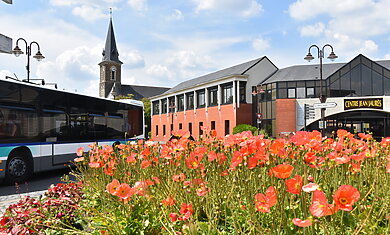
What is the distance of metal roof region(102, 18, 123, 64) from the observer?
86.3 m

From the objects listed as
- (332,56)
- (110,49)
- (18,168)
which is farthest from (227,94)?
(110,49)

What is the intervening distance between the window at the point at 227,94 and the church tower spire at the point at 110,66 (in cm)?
5435

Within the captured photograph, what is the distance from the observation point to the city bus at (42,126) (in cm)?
942

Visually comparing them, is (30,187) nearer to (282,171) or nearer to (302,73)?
(282,171)

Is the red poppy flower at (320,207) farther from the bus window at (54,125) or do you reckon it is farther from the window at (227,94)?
the window at (227,94)

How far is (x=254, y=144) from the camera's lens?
3.01 metres

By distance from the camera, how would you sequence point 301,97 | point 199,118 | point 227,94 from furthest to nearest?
point 199,118 → point 227,94 → point 301,97

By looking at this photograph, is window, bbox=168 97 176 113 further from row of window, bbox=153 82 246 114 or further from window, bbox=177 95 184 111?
window, bbox=177 95 184 111

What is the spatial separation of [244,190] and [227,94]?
1489 inches

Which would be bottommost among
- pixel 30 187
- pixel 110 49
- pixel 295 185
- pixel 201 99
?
pixel 30 187

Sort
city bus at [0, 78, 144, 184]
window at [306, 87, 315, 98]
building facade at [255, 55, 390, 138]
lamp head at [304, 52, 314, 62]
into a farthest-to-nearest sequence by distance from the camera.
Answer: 1. window at [306, 87, 315, 98]
2. building facade at [255, 55, 390, 138]
3. lamp head at [304, 52, 314, 62]
4. city bus at [0, 78, 144, 184]

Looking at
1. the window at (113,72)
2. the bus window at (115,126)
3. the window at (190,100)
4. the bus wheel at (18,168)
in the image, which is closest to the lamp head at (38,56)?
the bus window at (115,126)

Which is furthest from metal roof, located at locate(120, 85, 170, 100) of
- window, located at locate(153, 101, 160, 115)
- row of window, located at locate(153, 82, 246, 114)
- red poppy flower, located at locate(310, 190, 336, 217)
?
red poppy flower, located at locate(310, 190, 336, 217)

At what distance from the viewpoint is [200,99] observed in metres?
46.2
